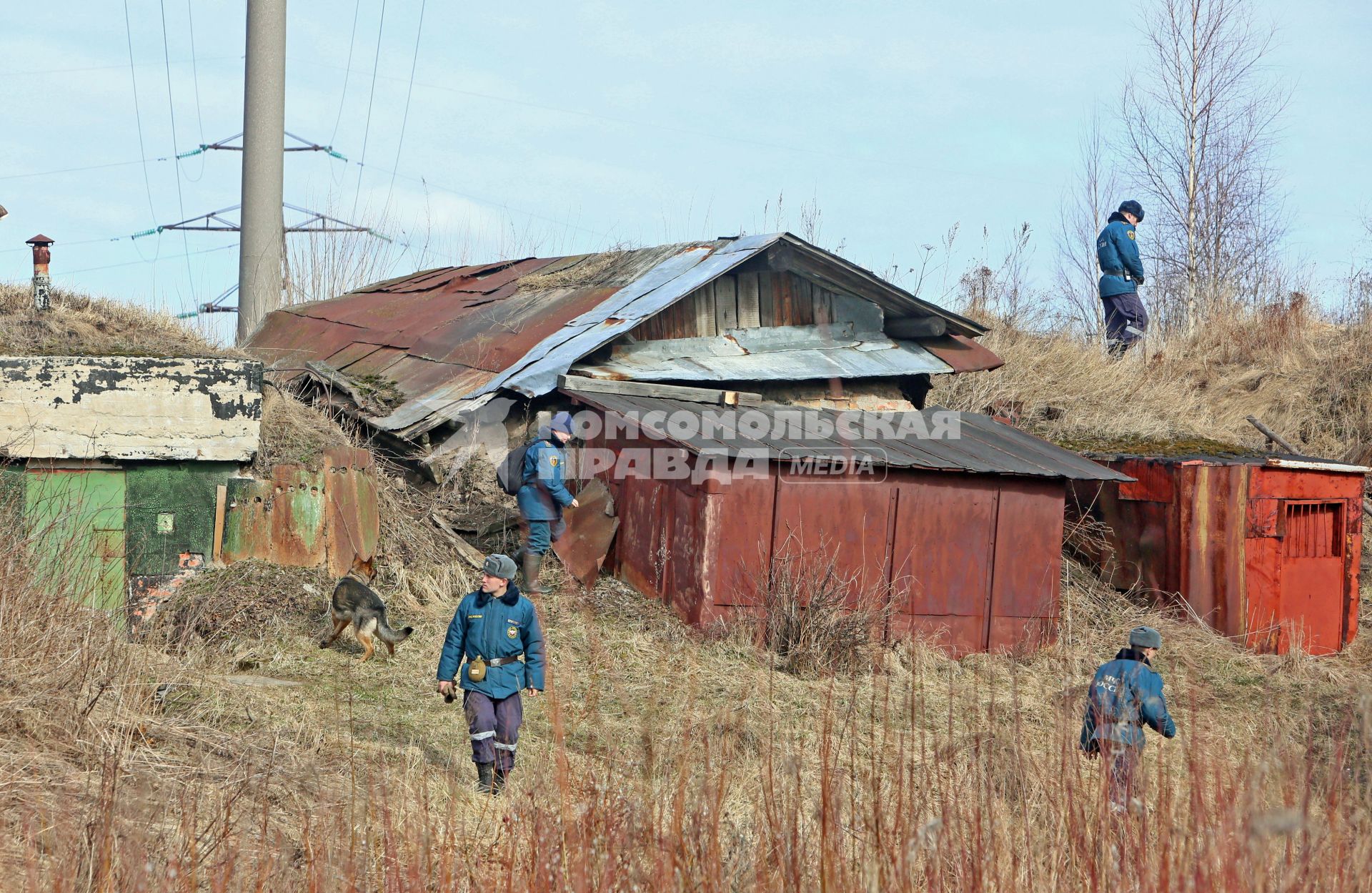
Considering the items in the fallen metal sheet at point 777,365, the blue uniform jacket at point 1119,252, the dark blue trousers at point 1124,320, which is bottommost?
the fallen metal sheet at point 777,365

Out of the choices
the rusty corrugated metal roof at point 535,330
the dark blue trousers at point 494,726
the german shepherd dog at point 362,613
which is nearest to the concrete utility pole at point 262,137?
the rusty corrugated metal roof at point 535,330

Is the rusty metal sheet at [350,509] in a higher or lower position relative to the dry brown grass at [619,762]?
higher

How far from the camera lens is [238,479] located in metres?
9.98

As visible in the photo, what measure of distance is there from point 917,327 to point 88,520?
8581 mm

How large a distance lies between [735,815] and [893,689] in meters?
3.43

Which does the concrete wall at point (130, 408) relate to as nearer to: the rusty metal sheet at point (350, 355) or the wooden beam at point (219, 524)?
the wooden beam at point (219, 524)

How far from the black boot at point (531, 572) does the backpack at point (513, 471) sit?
23.6 inches

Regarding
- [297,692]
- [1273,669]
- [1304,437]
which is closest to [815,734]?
[297,692]

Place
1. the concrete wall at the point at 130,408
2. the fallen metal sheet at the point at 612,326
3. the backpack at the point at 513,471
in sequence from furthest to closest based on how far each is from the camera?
the fallen metal sheet at the point at 612,326, the backpack at the point at 513,471, the concrete wall at the point at 130,408

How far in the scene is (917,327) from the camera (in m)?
13.7

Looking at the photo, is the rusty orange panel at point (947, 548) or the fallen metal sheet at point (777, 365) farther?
the fallen metal sheet at point (777, 365)

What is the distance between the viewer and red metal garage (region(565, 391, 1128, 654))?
10125mm

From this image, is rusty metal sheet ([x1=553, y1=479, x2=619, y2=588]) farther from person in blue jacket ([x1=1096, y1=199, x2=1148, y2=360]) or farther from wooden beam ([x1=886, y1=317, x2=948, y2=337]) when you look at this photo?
person in blue jacket ([x1=1096, y1=199, x2=1148, y2=360])

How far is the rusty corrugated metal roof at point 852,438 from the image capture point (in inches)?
408
